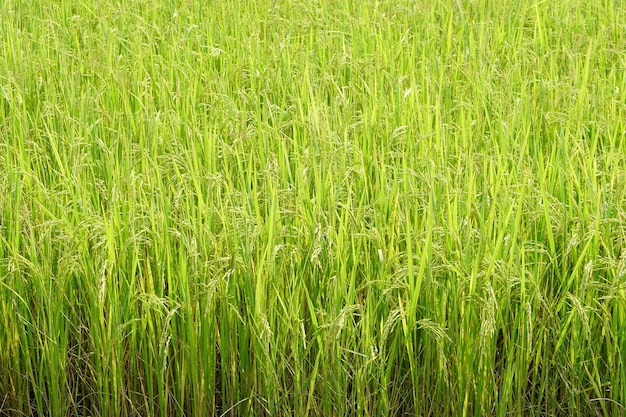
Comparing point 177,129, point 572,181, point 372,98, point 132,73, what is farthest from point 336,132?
point 132,73

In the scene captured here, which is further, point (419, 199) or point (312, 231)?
point (419, 199)

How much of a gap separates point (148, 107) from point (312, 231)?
888mm

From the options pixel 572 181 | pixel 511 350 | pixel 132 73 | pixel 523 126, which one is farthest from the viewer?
pixel 132 73

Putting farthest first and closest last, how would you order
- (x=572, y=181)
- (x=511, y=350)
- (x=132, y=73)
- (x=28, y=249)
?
(x=132, y=73) → (x=572, y=181) → (x=28, y=249) → (x=511, y=350)

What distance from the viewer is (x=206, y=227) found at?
2029 mm

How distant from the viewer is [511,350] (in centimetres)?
195

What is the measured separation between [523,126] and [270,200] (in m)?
0.78

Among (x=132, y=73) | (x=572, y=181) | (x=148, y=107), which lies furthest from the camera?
(x=132, y=73)

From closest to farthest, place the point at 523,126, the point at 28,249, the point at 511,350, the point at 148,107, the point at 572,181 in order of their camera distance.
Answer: the point at 511,350
the point at 28,249
the point at 572,181
the point at 523,126
the point at 148,107

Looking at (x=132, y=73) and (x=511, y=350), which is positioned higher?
(x=132, y=73)

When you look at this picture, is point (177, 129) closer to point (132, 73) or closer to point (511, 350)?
point (132, 73)

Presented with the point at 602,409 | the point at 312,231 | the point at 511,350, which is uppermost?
the point at 312,231

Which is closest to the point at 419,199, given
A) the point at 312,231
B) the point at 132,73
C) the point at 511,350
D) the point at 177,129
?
the point at 312,231

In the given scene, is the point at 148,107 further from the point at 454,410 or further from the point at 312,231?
the point at 454,410
